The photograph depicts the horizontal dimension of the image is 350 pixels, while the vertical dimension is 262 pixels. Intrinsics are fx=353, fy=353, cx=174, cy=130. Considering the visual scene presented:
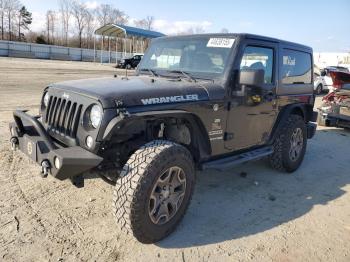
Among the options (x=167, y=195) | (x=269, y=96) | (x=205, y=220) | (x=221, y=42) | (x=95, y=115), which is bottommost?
(x=205, y=220)

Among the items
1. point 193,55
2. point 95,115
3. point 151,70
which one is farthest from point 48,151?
point 193,55

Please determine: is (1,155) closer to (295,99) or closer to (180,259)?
(180,259)

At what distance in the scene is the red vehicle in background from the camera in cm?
889

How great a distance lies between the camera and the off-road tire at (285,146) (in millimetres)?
5383

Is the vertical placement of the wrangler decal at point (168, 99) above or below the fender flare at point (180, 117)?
above

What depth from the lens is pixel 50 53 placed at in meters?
44.7

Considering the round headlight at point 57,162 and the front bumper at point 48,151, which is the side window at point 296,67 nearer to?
the front bumper at point 48,151

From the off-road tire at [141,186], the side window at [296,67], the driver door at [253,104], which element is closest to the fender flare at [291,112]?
the driver door at [253,104]

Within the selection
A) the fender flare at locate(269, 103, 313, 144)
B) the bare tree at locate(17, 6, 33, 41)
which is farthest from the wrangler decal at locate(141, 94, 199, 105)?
the bare tree at locate(17, 6, 33, 41)

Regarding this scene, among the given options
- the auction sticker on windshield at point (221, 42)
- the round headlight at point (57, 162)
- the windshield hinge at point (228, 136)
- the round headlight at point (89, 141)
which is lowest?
the round headlight at point (57, 162)

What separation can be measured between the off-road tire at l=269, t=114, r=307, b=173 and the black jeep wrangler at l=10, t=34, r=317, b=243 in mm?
137

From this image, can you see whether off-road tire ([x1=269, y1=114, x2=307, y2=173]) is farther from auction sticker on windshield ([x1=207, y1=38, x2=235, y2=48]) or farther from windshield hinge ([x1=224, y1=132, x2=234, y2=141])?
auction sticker on windshield ([x1=207, y1=38, x2=235, y2=48])

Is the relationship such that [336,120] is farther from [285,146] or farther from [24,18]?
[24,18]

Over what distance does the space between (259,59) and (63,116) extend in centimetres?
265
